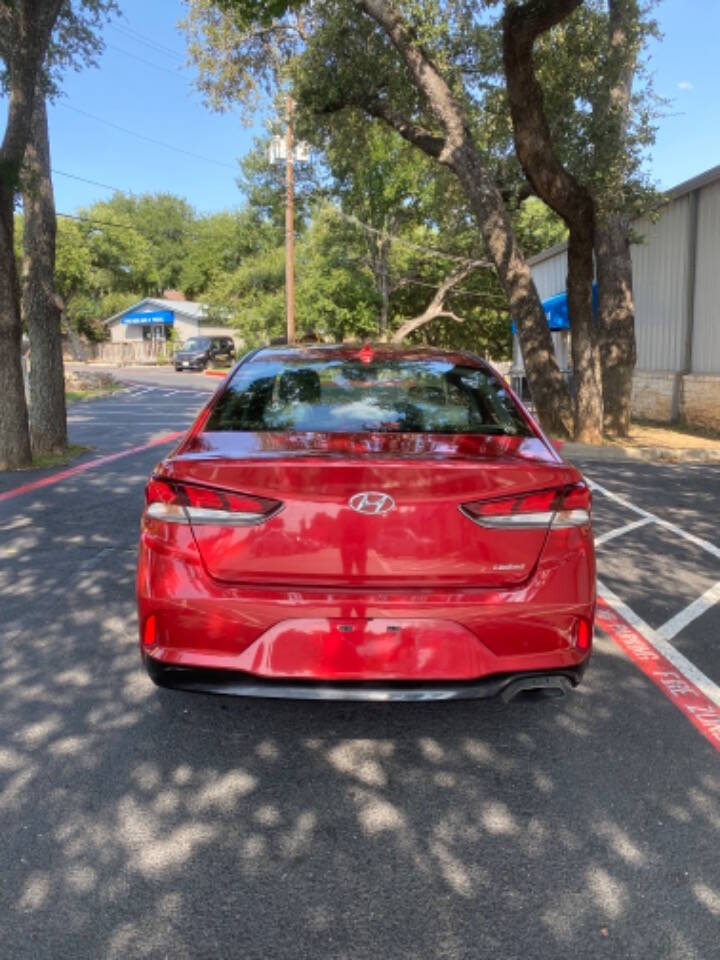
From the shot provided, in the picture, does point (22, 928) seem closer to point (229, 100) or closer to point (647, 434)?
point (647, 434)

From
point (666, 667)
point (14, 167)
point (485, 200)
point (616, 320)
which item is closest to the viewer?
point (666, 667)

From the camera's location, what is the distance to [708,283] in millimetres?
15047

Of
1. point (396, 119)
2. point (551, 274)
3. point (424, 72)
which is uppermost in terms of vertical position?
point (424, 72)

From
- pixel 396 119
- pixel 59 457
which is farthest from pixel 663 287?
pixel 59 457

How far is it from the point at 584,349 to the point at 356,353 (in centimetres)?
974

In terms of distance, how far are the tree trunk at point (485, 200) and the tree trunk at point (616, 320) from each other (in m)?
1.16

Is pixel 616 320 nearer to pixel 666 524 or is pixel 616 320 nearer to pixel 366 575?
pixel 666 524

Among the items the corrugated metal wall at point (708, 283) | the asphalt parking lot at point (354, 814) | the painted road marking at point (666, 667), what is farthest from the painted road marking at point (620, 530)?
the corrugated metal wall at point (708, 283)

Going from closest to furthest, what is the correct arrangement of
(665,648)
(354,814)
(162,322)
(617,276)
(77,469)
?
(354,814) < (665,648) < (77,469) < (617,276) < (162,322)

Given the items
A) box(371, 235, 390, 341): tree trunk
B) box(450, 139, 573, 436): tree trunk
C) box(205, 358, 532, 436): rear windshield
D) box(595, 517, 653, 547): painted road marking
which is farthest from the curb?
box(371, 235, 390, 341): tree trunk

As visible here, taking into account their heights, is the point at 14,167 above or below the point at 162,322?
below

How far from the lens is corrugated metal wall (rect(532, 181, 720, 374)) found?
1487 centimetres

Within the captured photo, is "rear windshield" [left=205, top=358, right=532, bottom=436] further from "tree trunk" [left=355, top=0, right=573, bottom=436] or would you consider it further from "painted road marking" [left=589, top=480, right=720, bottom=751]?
"tree trunk" [left=355, top=0, right=573, bottom=436]

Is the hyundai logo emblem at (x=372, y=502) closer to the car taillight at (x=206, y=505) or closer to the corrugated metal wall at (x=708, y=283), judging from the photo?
the car taillight at (x=206, y=505)
